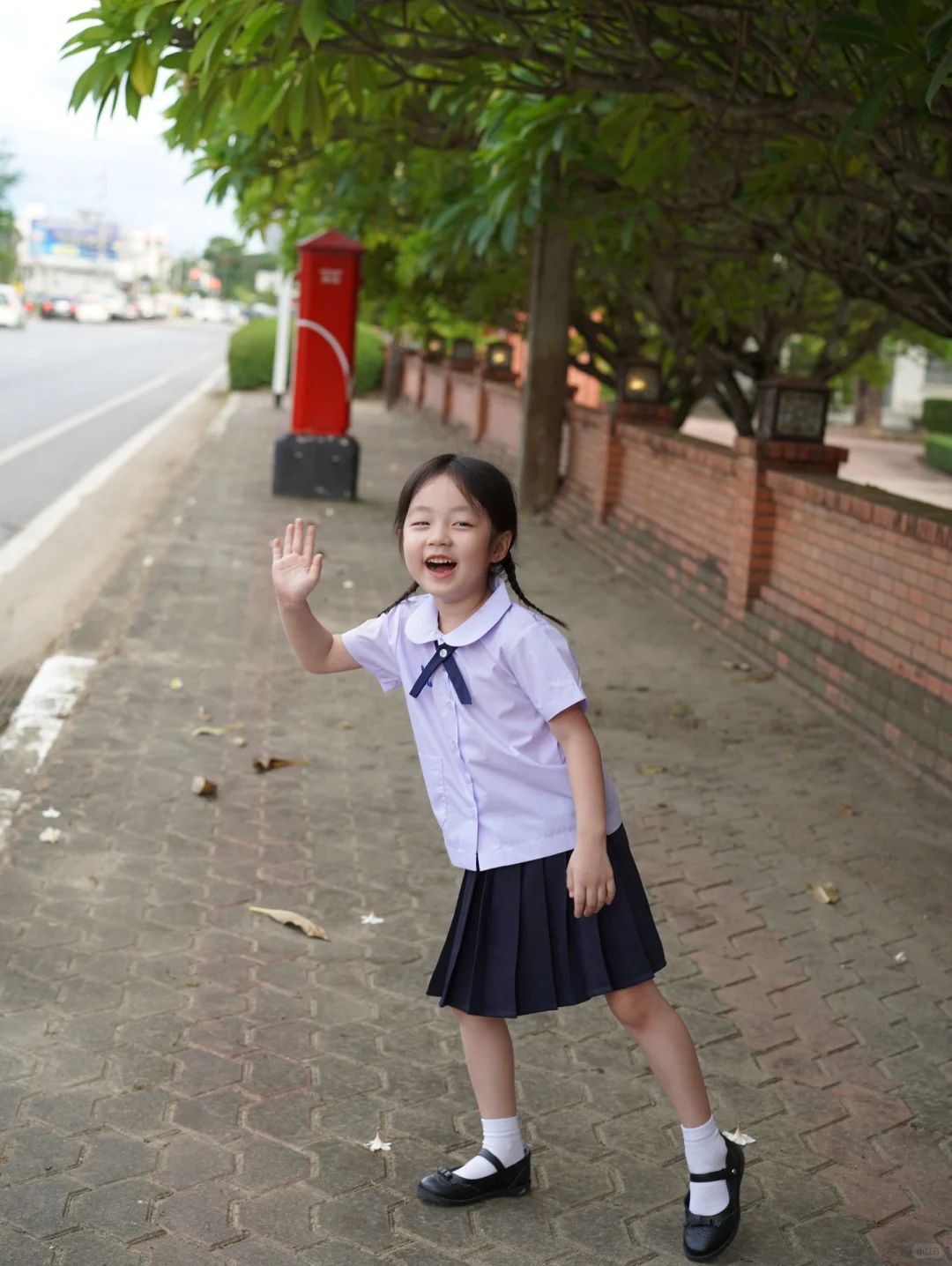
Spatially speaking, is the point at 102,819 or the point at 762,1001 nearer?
the point at 762,1001

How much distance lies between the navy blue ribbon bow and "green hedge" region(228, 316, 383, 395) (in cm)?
3424

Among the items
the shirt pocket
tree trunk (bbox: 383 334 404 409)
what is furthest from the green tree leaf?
tree trunk (bbox: 383 334 404 409)

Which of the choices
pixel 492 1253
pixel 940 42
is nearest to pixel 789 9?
pixel 940 42

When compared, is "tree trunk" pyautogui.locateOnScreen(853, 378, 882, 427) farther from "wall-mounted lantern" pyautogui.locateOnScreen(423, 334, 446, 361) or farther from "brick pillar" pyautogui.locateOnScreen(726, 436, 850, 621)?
"brick pillar" pyautogui.locateOnScreen(726, 436, 850, 621)

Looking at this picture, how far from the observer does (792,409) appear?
32.6 ft

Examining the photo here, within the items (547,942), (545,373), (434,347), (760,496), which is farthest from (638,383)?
(434,347)

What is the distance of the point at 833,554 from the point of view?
871cm

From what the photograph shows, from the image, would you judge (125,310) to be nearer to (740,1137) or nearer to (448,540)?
(740,1137)

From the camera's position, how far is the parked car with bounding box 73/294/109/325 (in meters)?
85.1

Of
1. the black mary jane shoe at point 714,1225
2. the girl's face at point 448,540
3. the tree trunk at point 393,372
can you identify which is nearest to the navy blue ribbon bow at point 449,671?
the girl's face at point 448,540

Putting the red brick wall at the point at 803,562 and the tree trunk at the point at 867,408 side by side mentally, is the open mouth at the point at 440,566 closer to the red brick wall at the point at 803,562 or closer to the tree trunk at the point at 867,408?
the red brick wall at the point at 803,562

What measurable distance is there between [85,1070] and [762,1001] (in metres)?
2.00

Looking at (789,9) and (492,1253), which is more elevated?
(789,9)

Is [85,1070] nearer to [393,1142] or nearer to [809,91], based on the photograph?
[393,1142]
